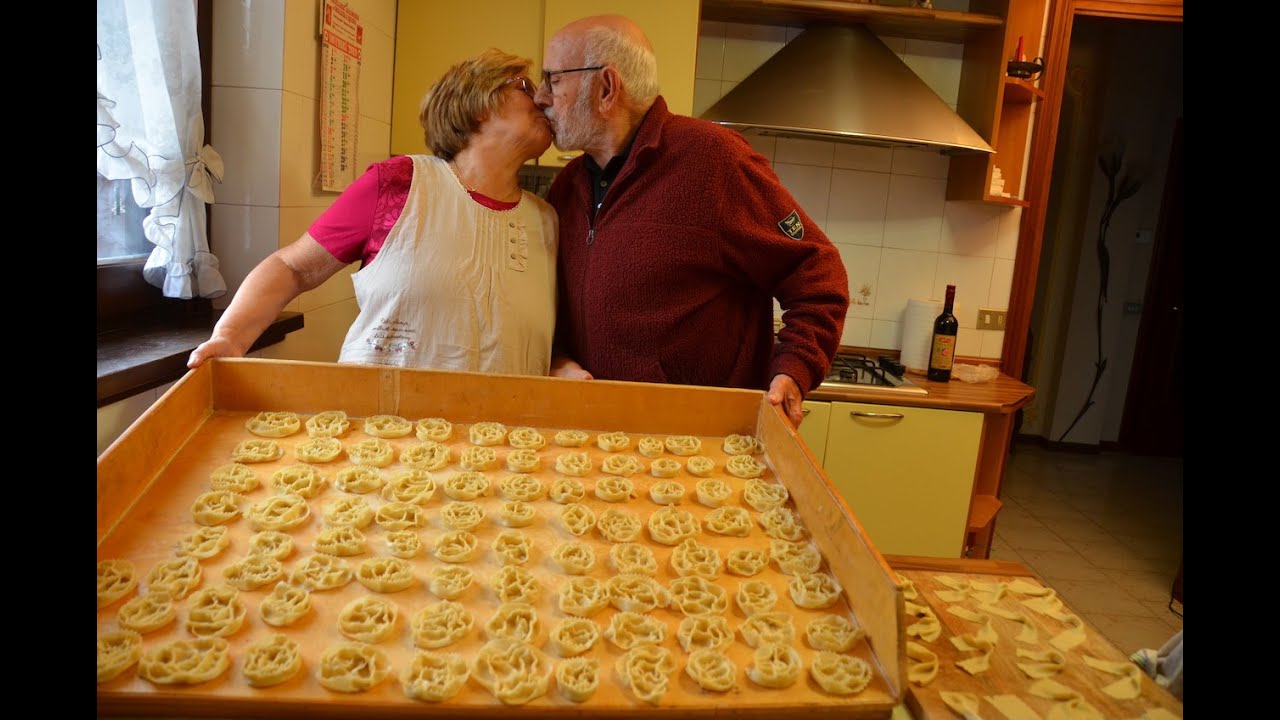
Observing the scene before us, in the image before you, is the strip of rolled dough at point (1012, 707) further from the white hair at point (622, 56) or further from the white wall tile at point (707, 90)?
the white wall tile at point (707, 90)

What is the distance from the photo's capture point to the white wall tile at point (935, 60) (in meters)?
3.26

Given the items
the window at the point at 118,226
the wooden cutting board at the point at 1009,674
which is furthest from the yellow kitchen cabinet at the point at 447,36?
the wooden cutting board at the point at 1009,674

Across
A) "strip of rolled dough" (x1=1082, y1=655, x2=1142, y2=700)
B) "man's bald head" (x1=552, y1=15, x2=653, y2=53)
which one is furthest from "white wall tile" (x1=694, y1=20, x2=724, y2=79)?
"strip of rolled dough" (x1=1082, y1=655, x2=1142, y2=700)

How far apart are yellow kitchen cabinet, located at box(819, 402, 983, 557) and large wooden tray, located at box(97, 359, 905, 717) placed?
1.54 meters

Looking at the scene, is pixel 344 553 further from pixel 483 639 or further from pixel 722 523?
pixel 722 523

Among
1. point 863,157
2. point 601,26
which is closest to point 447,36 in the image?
point 601,26

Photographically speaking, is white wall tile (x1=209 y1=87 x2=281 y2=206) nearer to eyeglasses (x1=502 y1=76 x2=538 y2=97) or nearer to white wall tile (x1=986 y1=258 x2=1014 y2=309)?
eyeglasses (x1=502 y1=76 x2=538 y2=97)

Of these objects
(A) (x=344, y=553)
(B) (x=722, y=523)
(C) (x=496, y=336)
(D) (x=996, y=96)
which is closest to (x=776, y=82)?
(D) (x=996, y=96)

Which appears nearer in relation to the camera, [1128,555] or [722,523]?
Result: [722,523]

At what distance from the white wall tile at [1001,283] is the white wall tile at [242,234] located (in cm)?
275

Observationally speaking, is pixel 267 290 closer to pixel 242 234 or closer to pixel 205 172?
pixel 205 172

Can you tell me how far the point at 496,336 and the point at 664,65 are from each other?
1.74 m

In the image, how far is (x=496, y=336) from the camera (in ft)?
5.43

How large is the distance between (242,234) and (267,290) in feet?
2.72
